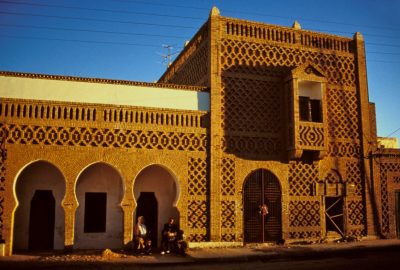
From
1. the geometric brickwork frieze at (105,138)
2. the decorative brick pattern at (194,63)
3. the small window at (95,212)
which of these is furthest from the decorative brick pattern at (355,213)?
the small window at (95,212)

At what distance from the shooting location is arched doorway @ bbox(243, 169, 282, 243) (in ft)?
50.4

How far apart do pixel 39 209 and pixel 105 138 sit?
3322 millimetres

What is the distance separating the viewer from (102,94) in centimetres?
1427

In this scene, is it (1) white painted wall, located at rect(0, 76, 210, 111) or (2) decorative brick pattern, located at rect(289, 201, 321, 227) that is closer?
(1) white painted wall, located at rect(0, 76, 210, 111)

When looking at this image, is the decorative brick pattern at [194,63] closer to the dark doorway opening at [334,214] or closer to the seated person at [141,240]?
the seated person at [141,240]

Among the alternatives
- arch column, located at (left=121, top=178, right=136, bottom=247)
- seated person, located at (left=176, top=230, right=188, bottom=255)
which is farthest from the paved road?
arch column, located at (left=121, top=178, right=136, bottom=247)

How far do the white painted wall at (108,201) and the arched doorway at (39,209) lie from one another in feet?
2.06

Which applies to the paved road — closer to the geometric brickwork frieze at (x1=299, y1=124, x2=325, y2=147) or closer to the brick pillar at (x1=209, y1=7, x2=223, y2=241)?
the brick pillar at (x1=209, y1=7, x2=223, y2=241)

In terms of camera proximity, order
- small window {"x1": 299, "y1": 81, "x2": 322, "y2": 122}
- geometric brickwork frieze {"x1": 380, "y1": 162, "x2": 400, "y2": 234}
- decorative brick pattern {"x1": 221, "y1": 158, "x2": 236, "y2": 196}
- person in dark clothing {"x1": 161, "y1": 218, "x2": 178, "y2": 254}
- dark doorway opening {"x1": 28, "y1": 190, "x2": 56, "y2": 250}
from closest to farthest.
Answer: person in dark clothing {"x1": 161, "y1": 218, "x2": 178, "y2": 254}
dark doorway opening {"x1": 28, "y1": 190, "x2": 56, "y2": 250}
decorative brick pattern {"x1": 221, "y1": 158, "x2": 236, "y2": 196}
small window {"x1": 299, "y1": 81, "x2": 322, "y2": 122}
geometric brickwork frieze {"x1": 380, "y1": 162, "x2": 400, "y2": 234}

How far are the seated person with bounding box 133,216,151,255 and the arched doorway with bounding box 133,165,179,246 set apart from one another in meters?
1.74

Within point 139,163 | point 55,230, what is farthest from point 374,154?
point 55,230

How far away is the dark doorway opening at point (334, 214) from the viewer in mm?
16422

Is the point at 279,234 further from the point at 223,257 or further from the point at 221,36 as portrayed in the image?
the point at 221,36

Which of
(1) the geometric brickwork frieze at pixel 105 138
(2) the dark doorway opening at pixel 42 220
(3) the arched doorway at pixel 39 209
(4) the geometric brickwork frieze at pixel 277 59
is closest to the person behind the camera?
(1) the geometric brickwork frieze at pixel 105 138
